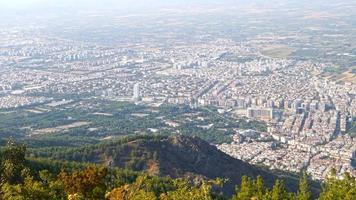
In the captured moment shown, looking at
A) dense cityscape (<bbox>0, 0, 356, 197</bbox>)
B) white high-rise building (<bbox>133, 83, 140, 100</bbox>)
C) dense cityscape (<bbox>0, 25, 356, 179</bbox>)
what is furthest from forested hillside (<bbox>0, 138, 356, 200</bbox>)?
white high-rise building (<bbox>133, 83, 140, 100</bbox>)

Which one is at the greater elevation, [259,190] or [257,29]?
[259,190]

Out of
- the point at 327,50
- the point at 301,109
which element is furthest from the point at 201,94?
the point at 327,50

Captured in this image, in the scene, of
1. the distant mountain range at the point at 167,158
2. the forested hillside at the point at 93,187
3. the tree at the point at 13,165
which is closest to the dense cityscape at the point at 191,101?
the distant mountain range at the point at 167,158

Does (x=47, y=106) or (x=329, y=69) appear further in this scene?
(x=329, y=69)

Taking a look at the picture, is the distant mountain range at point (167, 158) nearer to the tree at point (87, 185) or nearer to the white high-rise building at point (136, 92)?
the tree at point (87, 185)

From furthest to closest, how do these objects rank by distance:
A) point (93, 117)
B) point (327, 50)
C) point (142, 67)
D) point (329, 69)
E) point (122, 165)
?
point (327, 50) → point (142, 67) → point (329, 69) → point (93, 117) → point (122, 165)

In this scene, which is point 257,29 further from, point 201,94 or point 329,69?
point 201,94

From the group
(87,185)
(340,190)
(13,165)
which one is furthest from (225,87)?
(87,185)

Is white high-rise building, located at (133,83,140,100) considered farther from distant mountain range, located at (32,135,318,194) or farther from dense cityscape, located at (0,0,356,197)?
distant mountain range, located at (32,135,318,194)
